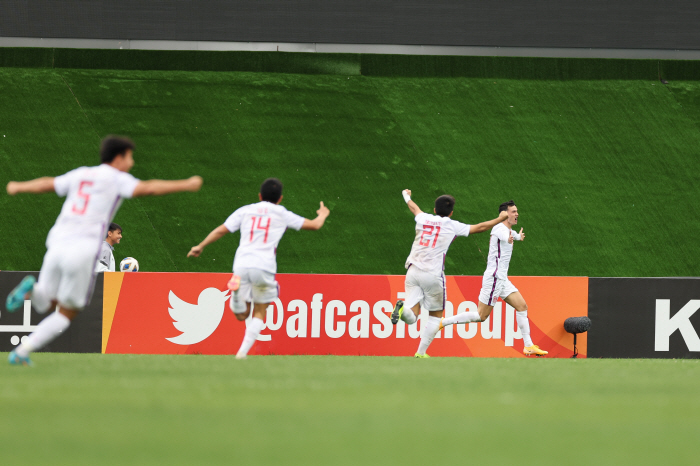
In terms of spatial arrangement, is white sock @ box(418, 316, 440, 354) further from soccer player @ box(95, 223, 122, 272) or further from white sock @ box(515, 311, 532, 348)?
soccer player @ box(95, 223, 122, 272)

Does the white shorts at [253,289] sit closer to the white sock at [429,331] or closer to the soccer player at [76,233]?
the soccer player at [76,233]

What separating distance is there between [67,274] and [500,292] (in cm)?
783

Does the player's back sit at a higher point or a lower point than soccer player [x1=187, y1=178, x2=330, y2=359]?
higher

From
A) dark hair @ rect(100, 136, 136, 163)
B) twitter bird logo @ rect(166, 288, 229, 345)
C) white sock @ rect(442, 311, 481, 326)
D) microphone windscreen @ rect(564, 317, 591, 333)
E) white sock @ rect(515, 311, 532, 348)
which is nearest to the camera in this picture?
dark hair @ rect(100, 136, 136, 163)

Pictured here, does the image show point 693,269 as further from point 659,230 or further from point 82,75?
point 82,75

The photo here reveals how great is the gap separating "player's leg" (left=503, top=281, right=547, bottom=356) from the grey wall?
600 inches

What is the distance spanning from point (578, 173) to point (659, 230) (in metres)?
2.71

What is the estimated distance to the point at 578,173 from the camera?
24.1 meters

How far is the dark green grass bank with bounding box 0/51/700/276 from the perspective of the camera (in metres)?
22.1

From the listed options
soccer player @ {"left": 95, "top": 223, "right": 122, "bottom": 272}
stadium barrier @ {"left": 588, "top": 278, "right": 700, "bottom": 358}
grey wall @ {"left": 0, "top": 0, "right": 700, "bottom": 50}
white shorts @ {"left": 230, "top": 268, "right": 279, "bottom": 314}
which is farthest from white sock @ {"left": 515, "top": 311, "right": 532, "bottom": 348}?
grey wall @ {"left": 0, "top": 0, "right": 700, "bottom": 50}

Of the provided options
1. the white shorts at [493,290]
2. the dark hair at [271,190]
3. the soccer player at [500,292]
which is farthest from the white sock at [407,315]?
the dark hair at [271,190]

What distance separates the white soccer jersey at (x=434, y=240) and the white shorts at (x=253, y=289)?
2.93 meters

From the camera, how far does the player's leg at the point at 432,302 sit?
1184 cm

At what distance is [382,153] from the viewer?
2425 cm
